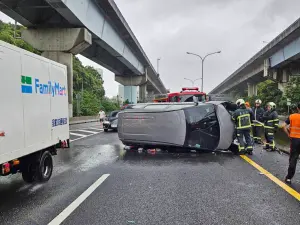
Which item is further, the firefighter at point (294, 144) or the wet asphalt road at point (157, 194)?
the firefighter at point (294, 144)

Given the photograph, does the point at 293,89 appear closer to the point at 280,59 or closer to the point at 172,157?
the point at 280,59

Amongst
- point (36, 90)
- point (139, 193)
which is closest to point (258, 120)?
point (139, 193)

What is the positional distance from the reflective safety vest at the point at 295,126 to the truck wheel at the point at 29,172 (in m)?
5.09

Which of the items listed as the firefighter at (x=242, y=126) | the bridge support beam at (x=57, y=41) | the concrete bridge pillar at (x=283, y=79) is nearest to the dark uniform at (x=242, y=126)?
the firefighter at (x=242, y=126)

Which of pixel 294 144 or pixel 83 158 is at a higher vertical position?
pixel 294 144

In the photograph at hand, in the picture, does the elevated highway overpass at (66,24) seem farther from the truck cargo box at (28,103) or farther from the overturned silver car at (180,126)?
the truck cargo box at (28,103)

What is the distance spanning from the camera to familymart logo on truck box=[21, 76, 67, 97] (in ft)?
18.8

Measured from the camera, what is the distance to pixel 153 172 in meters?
7.79

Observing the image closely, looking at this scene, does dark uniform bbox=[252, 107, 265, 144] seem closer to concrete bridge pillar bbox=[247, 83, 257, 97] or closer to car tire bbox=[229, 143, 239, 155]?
car tire bbox=[229, 143, 239, 155]

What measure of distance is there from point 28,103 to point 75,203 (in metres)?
1.91

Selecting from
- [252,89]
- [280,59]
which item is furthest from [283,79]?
[252,89]

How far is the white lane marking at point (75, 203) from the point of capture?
4523mm

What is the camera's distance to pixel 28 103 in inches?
230

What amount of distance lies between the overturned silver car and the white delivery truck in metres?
2.86
